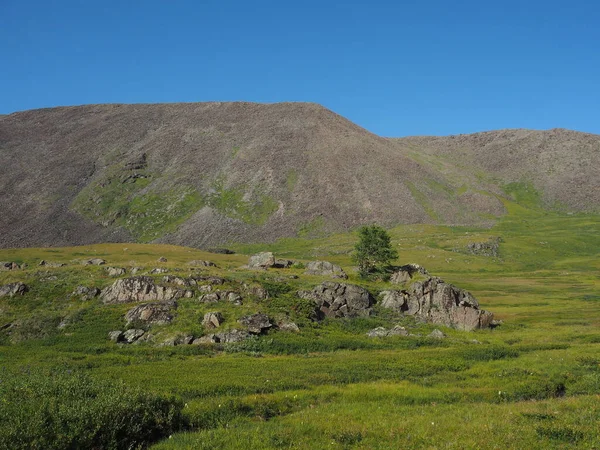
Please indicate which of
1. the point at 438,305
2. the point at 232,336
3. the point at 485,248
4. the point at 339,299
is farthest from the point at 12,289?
the point at 485,248

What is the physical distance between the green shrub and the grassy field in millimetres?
340

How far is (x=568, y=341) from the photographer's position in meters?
49.2

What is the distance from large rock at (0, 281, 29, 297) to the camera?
54938 millimetres

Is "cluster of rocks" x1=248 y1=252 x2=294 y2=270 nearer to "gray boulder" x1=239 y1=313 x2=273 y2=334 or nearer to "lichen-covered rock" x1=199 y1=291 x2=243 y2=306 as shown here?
"lichen-covered rock" x1=199 y1=291 x2=243 y2=306

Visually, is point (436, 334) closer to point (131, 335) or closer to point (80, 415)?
point (131, 335)

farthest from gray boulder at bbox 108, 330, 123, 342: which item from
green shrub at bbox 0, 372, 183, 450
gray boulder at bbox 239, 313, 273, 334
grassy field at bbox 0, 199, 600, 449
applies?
green shrub at bbox 0, 372, 183, 450

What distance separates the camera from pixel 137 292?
5503 cm

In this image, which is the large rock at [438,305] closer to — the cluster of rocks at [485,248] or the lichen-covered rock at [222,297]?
the lichen-covered rock at [222,297]

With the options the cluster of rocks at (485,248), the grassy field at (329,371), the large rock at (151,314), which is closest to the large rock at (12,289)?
the grassy field at (329,371)

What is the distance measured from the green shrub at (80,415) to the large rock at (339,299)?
124 feet

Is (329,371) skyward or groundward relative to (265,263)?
groundward

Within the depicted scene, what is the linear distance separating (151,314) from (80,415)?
3442 centimetres

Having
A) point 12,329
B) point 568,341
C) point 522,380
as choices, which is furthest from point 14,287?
point 568,341

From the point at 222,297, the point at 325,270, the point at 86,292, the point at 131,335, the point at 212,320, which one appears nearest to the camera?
the point at 131,335
